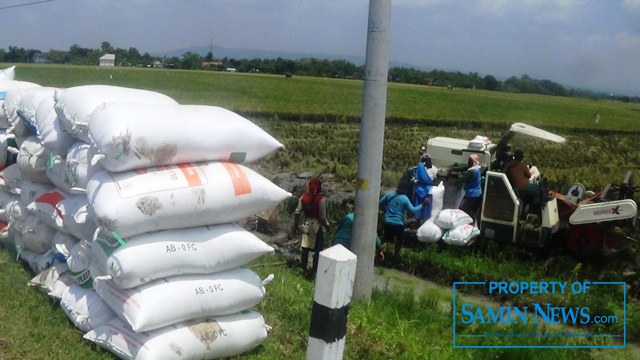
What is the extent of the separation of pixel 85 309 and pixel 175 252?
2.69ft

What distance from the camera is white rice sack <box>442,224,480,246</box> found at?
7.94 m

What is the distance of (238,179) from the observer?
4148 millimetres

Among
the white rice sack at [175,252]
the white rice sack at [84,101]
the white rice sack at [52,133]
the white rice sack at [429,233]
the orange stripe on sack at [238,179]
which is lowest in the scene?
the white rice sack at [429,233]

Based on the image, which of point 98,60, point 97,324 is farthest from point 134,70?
point 97,324

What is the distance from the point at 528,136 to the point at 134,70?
2458 cm

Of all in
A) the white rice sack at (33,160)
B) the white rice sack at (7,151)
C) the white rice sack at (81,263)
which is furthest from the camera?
the white rice sack at (7,151)

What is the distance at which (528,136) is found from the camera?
8.92 m

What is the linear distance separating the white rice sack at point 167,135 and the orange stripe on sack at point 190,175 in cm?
5

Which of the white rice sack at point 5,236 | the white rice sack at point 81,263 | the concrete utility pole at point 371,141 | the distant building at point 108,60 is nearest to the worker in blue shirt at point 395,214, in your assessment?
the concrete utility pole at point 371,141

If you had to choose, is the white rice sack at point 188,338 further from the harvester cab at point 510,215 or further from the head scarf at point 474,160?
the head scarf at point 474,160

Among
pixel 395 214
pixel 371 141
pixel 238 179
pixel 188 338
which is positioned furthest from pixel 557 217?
pixel 188 338

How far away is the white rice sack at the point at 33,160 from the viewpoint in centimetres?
502

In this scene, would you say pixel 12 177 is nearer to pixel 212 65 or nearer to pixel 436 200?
pixel 436 200

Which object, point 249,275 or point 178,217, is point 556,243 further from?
point 178,217
